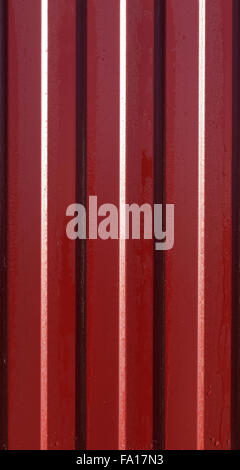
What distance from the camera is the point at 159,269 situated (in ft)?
4.47

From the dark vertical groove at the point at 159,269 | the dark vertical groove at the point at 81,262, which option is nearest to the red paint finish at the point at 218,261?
the dark vertical groove at the point at 159,269

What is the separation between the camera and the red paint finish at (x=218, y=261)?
1350 millimetres

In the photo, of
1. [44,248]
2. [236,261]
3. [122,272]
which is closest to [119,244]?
[122,272]

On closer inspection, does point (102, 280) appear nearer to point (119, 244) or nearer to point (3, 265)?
point (119, 244)

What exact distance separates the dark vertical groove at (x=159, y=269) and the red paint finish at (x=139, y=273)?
1 centimetres

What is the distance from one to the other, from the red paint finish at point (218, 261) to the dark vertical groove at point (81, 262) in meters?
0.33

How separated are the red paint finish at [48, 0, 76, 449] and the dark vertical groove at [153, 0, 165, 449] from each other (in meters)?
0.22

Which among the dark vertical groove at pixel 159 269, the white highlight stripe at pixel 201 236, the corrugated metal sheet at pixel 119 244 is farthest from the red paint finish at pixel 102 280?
the white highlight stripe at pixel 201 236

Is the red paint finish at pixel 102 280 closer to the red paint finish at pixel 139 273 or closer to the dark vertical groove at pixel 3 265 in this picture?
the red paint finish at pixel 139 273

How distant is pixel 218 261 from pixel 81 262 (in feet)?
1.22

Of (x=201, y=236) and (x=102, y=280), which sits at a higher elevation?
(x=201, y=236)

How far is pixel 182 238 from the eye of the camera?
1.36m

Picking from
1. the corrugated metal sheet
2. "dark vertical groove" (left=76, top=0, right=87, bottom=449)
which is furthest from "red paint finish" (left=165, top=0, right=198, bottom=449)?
"dark vertical groove" (left=76, top=0, right=87, bottom=449)

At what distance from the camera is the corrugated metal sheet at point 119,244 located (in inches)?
52.9
